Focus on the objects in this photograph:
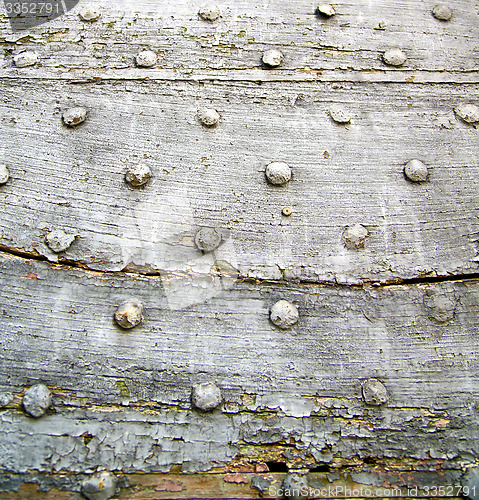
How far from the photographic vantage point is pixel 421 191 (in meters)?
1.40

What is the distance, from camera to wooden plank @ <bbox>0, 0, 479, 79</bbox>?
5.17 ft

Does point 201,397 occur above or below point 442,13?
below

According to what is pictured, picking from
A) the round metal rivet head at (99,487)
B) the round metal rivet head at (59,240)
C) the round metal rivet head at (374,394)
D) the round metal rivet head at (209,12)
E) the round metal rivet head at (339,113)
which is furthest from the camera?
the round metal rivet head at (209,12)

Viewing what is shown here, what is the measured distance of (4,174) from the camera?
1367mm

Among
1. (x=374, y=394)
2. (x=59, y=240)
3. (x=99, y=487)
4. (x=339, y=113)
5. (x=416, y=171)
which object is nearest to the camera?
(x=99, y=487)

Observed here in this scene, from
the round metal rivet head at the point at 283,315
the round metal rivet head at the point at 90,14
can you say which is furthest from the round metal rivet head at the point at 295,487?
the round metal rivet head at the point at 90,14

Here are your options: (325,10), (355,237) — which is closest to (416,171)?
(355,237)

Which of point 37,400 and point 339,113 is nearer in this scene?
point 37,400

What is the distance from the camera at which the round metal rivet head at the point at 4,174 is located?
1358 mm

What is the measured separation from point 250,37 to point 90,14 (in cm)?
68

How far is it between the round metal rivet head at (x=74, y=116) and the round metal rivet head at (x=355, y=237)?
1041mm

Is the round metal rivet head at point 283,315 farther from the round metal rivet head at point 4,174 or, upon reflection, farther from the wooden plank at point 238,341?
the round metal rivet head at point 4,174

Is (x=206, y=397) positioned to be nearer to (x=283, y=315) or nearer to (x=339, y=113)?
(x=283, y=315)

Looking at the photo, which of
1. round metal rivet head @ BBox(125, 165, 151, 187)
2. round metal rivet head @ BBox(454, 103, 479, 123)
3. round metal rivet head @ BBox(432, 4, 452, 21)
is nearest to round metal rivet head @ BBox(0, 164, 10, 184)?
round metal rivet head @ BBox(125, 165, 151, 187)
